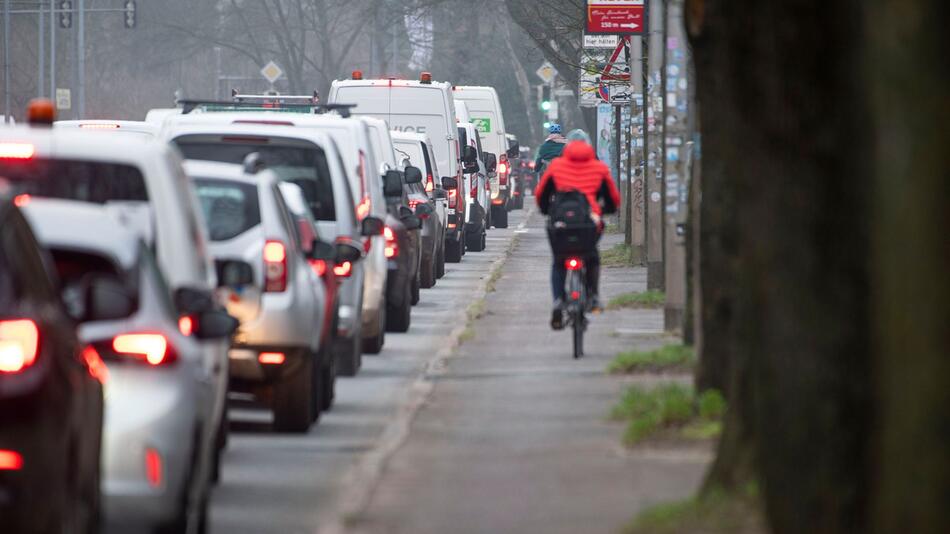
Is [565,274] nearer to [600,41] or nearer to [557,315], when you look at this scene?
[557,315]

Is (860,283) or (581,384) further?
(581,384)

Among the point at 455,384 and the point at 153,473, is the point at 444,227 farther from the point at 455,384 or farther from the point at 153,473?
the point at 153,473

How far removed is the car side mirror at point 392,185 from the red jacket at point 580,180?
5.84ft

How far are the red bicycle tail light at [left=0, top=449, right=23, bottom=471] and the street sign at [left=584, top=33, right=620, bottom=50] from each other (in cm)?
2844

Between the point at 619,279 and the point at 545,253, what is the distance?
7430 millimetres

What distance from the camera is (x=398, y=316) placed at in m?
20.6

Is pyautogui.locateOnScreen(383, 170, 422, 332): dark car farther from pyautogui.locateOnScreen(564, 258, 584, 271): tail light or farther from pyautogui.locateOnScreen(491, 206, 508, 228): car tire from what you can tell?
pyautogui.locateOnScreen(491, 206, 508, 228): car tire

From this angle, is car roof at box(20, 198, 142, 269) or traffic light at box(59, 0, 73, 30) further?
traffic light at box(59, 0, 73, 30)

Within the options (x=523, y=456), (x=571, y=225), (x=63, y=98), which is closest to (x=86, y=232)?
(x=523, y=456)

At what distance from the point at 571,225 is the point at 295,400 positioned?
5307mm

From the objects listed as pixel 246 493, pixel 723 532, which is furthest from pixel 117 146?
pixel 723 532

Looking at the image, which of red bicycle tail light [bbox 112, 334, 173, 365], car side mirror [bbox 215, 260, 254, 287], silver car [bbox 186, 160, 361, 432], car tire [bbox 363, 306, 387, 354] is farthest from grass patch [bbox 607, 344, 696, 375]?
red bicycle tail light [bbox 112, 334, 173, 365]

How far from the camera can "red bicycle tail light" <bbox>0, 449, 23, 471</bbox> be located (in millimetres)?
6566

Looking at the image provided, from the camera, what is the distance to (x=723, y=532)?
8.69 metres
